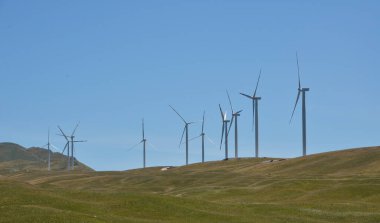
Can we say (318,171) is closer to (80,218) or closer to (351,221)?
(351,221)

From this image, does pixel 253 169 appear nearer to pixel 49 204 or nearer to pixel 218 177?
pixel 218 177

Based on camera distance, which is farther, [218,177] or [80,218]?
[218,177]

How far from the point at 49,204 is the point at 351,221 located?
24432 millimetres

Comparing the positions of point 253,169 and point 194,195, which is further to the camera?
point 253,169

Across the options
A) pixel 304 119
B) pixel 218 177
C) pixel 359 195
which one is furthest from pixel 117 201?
pixel 304 119

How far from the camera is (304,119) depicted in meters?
152

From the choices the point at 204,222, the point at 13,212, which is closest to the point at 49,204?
the point at 13,212

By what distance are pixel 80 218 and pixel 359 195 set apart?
47.5 m

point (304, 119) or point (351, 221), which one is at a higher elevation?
point (304, 119)

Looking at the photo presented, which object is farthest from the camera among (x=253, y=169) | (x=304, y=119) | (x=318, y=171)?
(x=253, y=169)

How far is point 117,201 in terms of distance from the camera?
203ft

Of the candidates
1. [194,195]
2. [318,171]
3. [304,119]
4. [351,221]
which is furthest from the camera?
[304,119]

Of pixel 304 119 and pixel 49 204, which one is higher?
pixel 304 119

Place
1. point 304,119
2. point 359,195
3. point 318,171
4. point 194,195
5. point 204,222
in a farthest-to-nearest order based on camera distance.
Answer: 1. point 304,119
2. point 318,171
3. point 194,195
4. point 359,195
5. point 204,222
